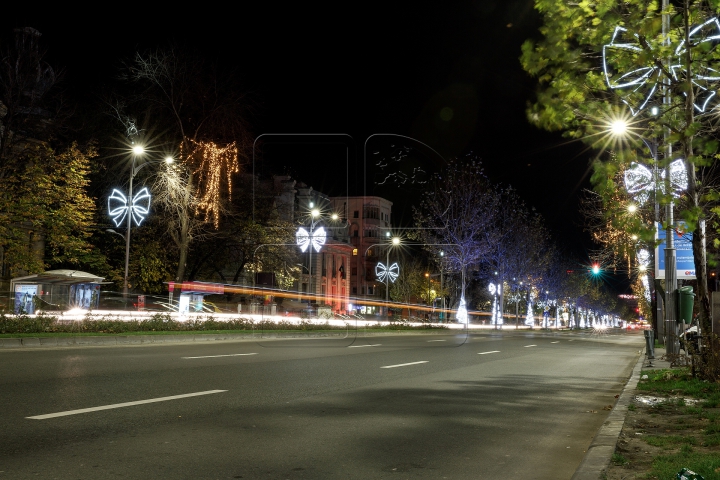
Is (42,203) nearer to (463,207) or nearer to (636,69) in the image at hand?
(463,207)

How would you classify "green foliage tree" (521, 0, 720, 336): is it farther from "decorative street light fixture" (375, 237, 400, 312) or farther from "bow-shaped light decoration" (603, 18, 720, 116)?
"decorative street light fixture" (375, 237, 400, 312)

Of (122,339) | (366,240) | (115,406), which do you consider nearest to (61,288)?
(122,339)

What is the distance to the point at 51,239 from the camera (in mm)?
38000

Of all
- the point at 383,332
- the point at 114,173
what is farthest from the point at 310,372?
the point at 114,173

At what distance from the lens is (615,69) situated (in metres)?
9.18

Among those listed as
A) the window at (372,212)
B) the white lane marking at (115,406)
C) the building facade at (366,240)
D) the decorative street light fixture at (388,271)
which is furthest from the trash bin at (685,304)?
the window at (372,212)

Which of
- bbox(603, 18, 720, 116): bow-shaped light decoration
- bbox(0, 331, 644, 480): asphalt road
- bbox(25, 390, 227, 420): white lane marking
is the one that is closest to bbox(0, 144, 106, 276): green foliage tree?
bbox(0, 331, 644, 480): asphalt road

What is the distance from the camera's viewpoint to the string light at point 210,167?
3934 cm

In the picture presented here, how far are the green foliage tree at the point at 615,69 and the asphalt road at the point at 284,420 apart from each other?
3.19 m

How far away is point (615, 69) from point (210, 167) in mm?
32683

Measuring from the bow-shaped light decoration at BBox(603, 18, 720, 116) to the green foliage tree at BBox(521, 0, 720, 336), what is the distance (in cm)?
1

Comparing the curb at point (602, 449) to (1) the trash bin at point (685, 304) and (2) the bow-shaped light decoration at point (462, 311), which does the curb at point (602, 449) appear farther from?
(2) the bow-shaped light decoration at point (462, 311)

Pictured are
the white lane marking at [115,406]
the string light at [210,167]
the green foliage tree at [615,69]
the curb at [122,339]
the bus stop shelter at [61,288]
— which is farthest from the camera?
the string light at [210,167]

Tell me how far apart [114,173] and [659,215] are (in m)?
36.8
